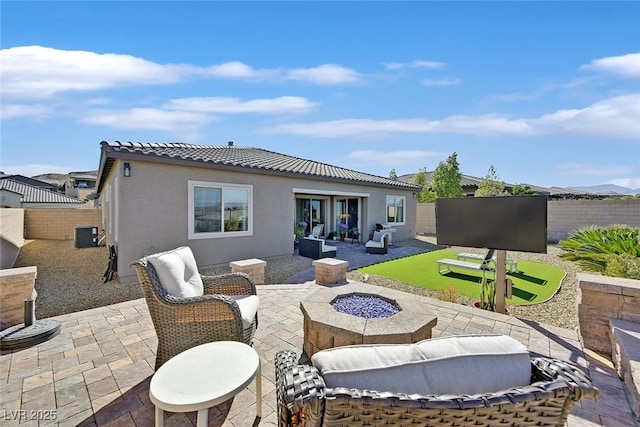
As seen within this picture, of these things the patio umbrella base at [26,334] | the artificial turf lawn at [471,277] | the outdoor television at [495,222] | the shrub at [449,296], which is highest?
the outdoor television at [495,222]

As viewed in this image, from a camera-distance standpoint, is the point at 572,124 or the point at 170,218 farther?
the point at 572,124

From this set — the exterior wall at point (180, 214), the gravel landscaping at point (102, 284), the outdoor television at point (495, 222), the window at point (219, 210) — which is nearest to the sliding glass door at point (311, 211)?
the exterior wall at point (180, 214)

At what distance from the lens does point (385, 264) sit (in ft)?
32.1

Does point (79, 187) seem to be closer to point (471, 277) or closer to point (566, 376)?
point (471, 277)

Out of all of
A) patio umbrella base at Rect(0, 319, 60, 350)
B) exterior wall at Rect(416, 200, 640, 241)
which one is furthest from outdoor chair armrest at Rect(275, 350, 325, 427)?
exterior wall at Rect(416, 200, 640, 241)

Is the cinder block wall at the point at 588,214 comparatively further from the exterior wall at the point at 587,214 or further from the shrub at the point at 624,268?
the shrub at the point at 624,268

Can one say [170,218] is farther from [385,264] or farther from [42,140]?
[385,264]

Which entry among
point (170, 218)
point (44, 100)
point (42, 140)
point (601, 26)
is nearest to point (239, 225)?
point (170, 218)

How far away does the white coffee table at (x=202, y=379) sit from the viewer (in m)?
1.76

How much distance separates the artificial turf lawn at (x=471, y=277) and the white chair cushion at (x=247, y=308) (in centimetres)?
503

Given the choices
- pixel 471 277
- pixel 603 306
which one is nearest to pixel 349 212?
pixel 471 277

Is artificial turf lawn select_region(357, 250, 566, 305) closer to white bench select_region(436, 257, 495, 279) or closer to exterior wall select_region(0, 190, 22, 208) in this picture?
white bench select_region(436, 257, 495, 279)

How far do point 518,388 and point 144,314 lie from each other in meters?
5.31

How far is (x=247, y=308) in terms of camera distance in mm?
3416
